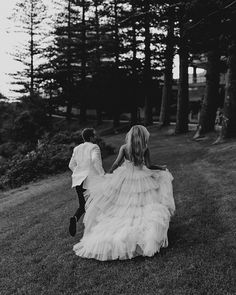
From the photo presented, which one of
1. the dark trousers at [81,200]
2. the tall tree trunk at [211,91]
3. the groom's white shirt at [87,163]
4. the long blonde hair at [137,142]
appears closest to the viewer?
the long blonde hair at [137,142]

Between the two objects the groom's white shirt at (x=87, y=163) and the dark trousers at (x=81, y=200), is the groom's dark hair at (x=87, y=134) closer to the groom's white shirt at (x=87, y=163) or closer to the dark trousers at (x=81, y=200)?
the groom's white shirt at (x=87, y=163)

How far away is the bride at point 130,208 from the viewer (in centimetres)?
600

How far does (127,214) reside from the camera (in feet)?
21.3

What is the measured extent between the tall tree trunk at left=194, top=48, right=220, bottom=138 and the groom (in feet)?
47.8

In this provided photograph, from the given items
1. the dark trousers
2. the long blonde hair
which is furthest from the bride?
the dark trousers

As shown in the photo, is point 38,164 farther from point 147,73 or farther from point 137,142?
point 147,73

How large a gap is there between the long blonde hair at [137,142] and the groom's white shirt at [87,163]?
2.94ft

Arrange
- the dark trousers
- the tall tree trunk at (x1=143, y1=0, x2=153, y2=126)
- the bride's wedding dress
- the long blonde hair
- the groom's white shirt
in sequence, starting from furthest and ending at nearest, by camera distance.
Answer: the tall tree trunk at (x1=143, y1=0, x2=153, y2=126) → the dark trousers → the groom's white shirt → the long blonde hair → the bride's wedding dress

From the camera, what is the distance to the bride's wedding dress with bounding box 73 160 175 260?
5.99 metres

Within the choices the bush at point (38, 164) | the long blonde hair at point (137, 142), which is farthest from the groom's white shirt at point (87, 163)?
the bush at point (38, 164)

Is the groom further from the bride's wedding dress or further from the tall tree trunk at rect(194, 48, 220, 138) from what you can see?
the tall tree trunk at rect(194, 48, 220, 138)

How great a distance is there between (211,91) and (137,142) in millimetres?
15399

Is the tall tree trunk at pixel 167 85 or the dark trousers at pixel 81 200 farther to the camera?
the tall tree trunk at pixel 167 85

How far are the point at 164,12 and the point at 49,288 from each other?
76.0ft
